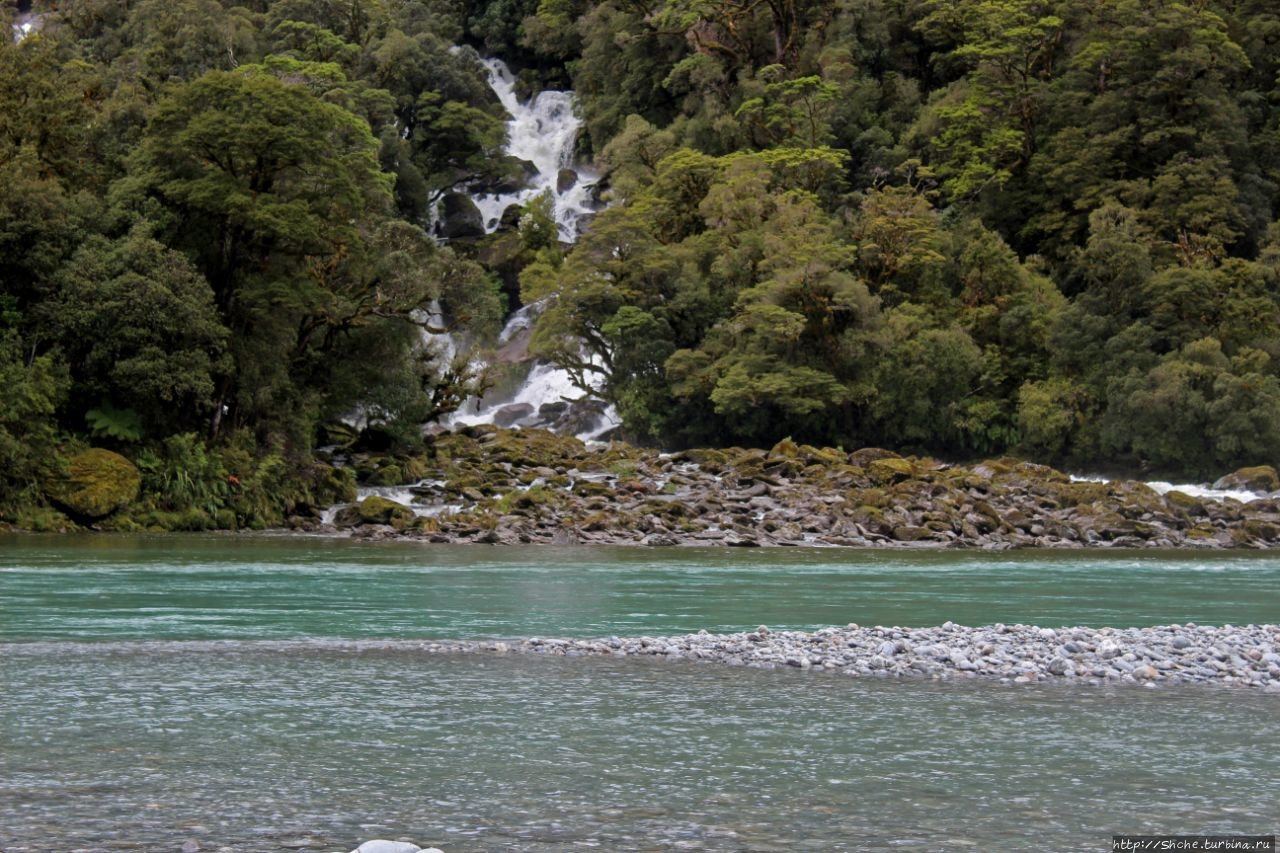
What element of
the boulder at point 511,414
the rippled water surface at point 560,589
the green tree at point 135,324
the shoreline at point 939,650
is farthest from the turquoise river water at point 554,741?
the boulder at point 511,414

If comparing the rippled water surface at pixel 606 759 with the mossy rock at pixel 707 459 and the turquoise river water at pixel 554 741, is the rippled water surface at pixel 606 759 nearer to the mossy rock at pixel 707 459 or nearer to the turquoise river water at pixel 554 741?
the turquoise river water at pixel 554 741

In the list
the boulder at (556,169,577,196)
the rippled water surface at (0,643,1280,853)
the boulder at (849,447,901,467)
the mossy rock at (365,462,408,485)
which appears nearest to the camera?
the rippled water surface at (0,643,1280,853)

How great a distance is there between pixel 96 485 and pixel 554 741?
2986 cm

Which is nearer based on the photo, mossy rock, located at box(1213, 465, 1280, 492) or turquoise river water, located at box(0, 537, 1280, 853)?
turquoise river water, located at box(0, 537, 1280, 853)

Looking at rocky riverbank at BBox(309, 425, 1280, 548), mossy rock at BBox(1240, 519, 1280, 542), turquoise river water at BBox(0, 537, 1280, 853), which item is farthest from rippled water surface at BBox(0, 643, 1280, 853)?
mossy rock at BBox(1240, 519, 1280, 542)

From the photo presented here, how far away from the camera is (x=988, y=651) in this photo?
51.2ft

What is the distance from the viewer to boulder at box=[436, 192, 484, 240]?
248 feet

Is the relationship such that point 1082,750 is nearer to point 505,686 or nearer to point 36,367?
point 505,686

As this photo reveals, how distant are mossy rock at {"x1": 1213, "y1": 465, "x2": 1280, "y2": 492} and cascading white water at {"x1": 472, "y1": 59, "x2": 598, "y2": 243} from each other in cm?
3738

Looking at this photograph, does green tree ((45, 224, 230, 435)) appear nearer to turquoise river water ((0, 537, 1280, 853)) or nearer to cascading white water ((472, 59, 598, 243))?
turquoise river water ((0, 537, 1280, 853))

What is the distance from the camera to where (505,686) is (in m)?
14.0

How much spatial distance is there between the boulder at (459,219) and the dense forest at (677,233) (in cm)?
108

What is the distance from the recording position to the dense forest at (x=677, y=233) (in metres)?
39.5

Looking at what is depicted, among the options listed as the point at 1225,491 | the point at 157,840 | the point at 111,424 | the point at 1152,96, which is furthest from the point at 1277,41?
the point at 157,840
